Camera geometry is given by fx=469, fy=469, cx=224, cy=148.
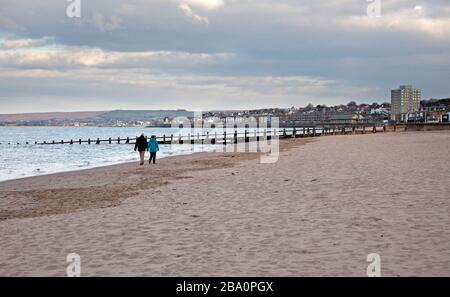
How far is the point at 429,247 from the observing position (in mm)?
7426

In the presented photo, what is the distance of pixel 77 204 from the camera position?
13.6 m

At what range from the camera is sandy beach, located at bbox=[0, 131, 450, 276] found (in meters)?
6.85

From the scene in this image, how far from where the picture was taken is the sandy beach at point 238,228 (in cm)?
685

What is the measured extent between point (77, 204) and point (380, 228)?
8.61 m

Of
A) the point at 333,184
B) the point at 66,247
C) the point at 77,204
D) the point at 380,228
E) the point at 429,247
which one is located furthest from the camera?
the point at 333,184

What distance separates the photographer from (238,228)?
9320mm
